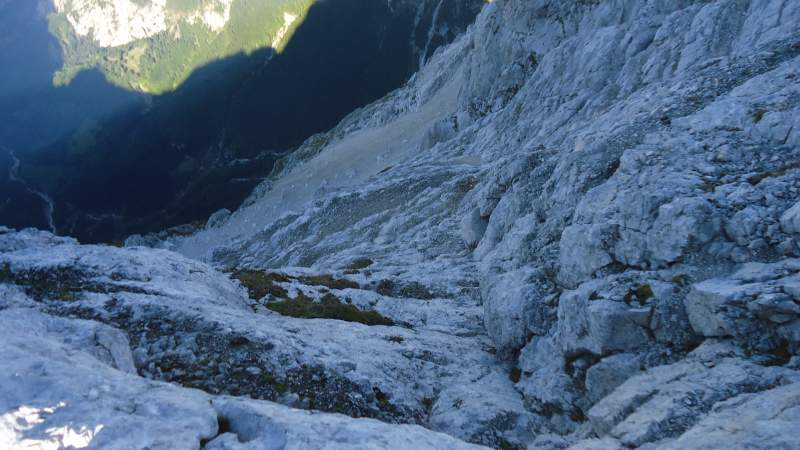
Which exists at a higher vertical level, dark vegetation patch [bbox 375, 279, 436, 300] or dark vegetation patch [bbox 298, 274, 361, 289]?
dark vegetation patch [bbox 298, 274, 361, 289]

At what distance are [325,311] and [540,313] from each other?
422 inches

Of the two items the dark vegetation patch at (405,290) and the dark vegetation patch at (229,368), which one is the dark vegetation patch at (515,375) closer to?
the dark vegetation patch at (229,368)

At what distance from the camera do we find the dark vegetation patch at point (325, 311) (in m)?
24.9

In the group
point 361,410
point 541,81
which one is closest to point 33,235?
point 361,410

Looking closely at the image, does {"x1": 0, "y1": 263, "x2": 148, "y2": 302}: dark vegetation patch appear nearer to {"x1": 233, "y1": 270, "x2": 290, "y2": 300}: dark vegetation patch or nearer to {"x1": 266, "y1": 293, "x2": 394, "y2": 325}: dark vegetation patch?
→ {"x1": 266, "y1": 293, "x2": 394, "y2": 325}: dark vegetation patch

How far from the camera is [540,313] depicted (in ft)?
67.5

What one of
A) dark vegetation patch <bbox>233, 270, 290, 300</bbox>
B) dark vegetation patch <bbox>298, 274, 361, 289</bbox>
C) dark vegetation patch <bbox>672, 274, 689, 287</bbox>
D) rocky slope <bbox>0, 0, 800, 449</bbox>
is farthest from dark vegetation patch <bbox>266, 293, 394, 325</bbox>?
dark vegetation patch <bbox>672, 274, 689, 287</bbox>

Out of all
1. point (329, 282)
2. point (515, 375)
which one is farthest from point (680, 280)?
point (329, 282)

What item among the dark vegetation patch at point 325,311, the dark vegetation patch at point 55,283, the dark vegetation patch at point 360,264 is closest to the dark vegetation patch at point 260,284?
the dark vegetation patch at point 325,311

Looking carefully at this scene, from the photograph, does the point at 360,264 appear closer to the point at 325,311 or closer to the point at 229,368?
the point at 325,311

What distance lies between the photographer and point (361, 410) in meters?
16.1

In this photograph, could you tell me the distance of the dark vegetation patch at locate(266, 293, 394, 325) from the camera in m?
24.9

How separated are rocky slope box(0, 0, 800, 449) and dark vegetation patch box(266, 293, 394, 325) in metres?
0.13

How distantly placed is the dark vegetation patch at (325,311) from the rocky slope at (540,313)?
13cm
